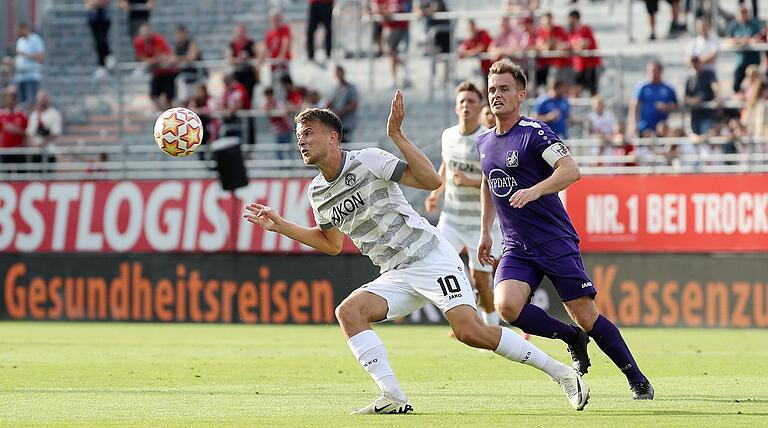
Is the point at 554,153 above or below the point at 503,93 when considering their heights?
below

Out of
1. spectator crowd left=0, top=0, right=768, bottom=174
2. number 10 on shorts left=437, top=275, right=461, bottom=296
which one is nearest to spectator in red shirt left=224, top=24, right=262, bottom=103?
spectator crowd left=0, top=0, right=768, bottom=174

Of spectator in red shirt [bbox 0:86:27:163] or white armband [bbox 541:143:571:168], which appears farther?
spectator in red shirt [bbox 0:86:27:163]

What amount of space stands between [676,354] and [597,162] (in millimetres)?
7736

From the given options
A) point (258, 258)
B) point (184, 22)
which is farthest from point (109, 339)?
point (184, 22)

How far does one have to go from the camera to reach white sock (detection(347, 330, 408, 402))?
9505mm

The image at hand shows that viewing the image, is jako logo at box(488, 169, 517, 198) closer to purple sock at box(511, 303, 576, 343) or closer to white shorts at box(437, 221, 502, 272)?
purple sock at box(511, 303, 576, 343)

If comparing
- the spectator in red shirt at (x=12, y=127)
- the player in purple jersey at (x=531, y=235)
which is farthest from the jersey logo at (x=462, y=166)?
the spectator in red shirt at (x=12, y=127)

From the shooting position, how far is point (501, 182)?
10.5 meters

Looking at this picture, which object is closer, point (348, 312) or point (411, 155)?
point (411, 155)

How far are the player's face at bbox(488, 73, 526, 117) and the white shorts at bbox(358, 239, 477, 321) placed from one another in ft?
3.57

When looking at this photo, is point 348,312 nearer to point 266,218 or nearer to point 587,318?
point 266,218

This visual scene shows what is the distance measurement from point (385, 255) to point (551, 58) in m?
15.6

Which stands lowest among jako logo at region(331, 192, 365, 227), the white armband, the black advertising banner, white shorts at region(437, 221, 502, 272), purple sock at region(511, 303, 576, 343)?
the black advertising banner

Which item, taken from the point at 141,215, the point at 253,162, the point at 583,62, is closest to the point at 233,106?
the point at 253,162
